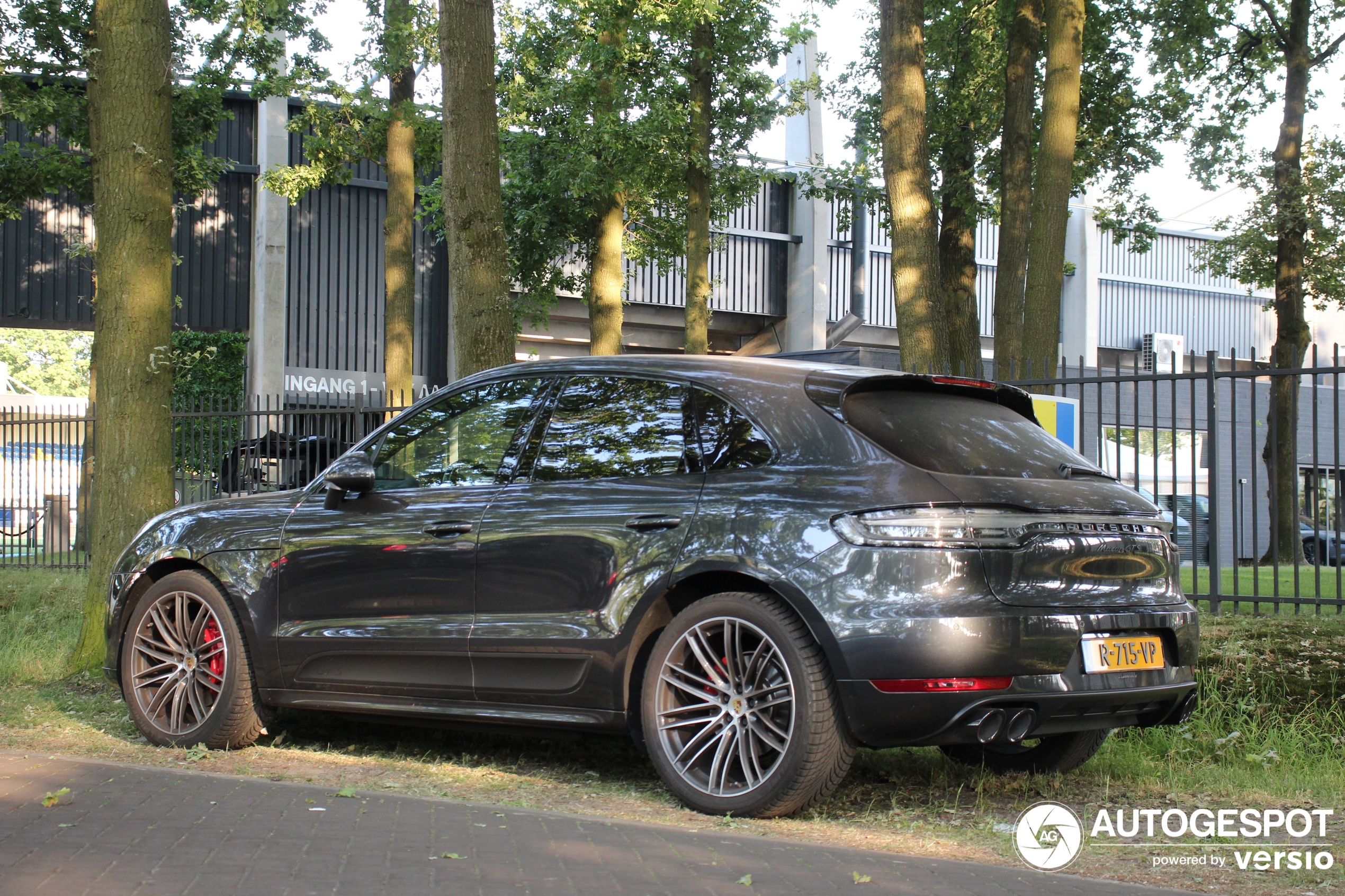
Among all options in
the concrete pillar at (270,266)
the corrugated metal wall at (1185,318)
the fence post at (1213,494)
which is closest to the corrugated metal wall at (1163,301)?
the corrugated metal wall at (1185,318)

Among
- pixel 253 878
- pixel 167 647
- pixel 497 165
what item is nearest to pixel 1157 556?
pixel 253 878

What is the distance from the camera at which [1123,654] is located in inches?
184

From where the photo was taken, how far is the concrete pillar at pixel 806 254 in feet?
124

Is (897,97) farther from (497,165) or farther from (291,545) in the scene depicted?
(291,545)

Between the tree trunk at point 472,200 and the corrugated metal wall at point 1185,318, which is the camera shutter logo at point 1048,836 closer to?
the tree trunk at point 472,200

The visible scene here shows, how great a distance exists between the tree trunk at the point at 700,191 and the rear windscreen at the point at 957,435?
46.1ft

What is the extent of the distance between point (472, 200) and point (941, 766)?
4.97 m

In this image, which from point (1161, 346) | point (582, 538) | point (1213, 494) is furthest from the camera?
point (1161, 346)

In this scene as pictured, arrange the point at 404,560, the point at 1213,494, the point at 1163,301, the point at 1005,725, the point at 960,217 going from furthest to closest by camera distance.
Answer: the point at 1163,301 → the point at 960,217 → the point at 1213,494 → the point at 404,560 → the point at 1005,725

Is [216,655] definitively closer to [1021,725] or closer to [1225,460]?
[1021,725]

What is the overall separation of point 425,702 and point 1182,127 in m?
18.5

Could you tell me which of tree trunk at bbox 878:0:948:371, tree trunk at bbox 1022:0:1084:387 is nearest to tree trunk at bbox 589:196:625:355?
tree trunk at bbox 1022:0:1084:387

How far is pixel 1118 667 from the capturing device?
4.63 meters

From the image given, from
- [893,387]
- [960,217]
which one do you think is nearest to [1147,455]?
[960,217]
